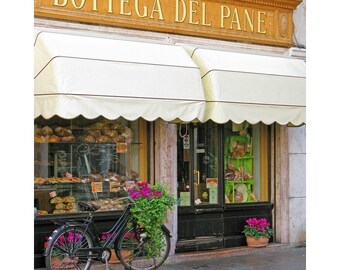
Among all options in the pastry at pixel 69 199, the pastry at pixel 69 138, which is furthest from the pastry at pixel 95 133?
the pastry at pixel 69 199

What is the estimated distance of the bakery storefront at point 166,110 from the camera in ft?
24.0

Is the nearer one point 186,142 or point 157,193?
point 157,193

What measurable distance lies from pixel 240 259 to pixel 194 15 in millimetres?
3903

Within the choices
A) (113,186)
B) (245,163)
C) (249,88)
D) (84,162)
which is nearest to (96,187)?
(113,186)

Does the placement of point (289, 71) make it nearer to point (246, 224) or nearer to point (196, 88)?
point (196, 88)

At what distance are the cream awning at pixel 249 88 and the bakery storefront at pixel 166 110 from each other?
0.06 feet

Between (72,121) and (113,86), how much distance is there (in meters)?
1.28

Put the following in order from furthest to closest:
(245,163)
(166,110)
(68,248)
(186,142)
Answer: (245,163)
(186,142)
(166,110)
(68,248)

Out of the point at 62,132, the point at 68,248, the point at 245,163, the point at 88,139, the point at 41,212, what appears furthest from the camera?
the point at 245,163

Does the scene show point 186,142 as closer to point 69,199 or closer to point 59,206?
point 69,199

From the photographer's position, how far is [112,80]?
7324 millimetres

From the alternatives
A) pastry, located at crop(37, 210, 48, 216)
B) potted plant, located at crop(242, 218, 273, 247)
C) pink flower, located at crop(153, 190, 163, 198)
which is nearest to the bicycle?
pink flower, located at crop(153, 190, 163, 198)
